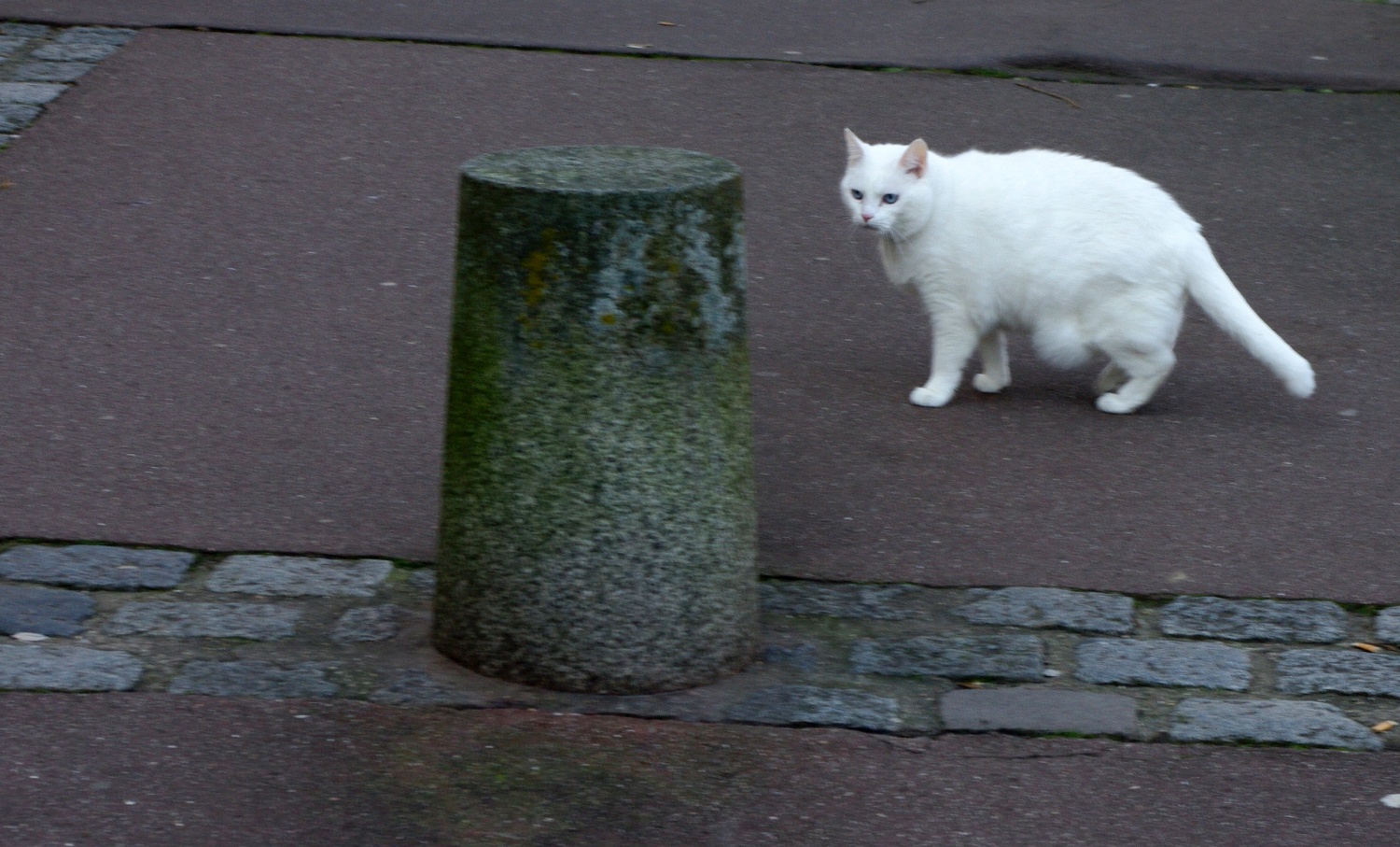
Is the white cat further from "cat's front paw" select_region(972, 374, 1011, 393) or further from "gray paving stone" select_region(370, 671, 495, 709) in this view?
"gray paving stone" select_region(370, 671, 495, 709)

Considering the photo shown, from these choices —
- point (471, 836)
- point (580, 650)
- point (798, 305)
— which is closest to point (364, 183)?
point (798, 305)

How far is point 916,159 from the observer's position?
5.55 meters

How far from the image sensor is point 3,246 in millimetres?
6703

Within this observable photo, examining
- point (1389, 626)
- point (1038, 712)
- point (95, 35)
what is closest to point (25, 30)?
point (95, 35)

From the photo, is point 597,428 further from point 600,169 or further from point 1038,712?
point 1038,712

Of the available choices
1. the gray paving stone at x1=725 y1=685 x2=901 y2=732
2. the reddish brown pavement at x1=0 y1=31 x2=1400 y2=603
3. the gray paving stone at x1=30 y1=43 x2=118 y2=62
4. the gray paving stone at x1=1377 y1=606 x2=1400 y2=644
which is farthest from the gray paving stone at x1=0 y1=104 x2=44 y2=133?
the gray paving stone at x1=1377 y1=606 x2=1400 y2=644

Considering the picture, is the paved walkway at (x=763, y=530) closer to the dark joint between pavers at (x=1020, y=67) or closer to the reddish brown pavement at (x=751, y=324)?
the reddish brown pavement at (x=751, y=324)

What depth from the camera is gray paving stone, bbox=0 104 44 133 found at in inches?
316

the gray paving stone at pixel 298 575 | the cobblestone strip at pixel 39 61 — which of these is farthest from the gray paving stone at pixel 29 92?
the gray paving stone at pixel 298 575

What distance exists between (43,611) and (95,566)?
0.25 m

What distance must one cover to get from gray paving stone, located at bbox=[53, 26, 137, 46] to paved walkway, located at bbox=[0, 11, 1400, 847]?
0.83 m

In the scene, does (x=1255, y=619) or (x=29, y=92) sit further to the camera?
(x=29, y=92)

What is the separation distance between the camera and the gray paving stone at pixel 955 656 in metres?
4.10

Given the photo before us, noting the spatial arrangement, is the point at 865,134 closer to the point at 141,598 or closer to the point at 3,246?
the point at 3,246
